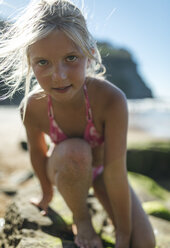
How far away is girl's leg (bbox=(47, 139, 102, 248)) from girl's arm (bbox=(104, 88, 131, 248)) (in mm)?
153

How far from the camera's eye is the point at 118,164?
2.04m

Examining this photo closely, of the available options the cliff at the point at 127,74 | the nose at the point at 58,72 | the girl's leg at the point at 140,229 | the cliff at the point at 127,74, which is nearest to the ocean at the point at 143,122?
the girl's leg at the point at 140,229


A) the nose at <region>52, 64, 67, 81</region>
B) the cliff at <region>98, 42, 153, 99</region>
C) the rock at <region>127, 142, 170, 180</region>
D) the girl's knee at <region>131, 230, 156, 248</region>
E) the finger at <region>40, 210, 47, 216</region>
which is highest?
the nose at <region>52, 64, 67, 81</region>

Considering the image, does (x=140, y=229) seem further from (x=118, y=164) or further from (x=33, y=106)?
(x=33, y=106)

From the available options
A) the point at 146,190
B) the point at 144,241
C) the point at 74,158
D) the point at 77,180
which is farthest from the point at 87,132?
the point at 146,190

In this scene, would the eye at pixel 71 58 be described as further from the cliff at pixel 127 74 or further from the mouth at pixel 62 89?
the cliff at pixel 127 74

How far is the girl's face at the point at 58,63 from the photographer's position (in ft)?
5.65

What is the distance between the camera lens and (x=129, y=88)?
71938 mm

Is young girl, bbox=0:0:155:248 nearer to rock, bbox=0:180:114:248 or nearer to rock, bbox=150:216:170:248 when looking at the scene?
rock, bbox=0:180:114:248

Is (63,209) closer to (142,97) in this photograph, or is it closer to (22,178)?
(22,178)

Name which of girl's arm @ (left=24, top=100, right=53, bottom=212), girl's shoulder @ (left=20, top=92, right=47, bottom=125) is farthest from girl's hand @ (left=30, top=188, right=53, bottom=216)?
girl's shoulder @ (left=20, top=92, right=47, bottom=125)

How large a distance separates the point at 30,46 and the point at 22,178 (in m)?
2.61

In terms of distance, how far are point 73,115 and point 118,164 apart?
19.7 inches

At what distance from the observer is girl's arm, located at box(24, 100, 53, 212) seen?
2420 mm
